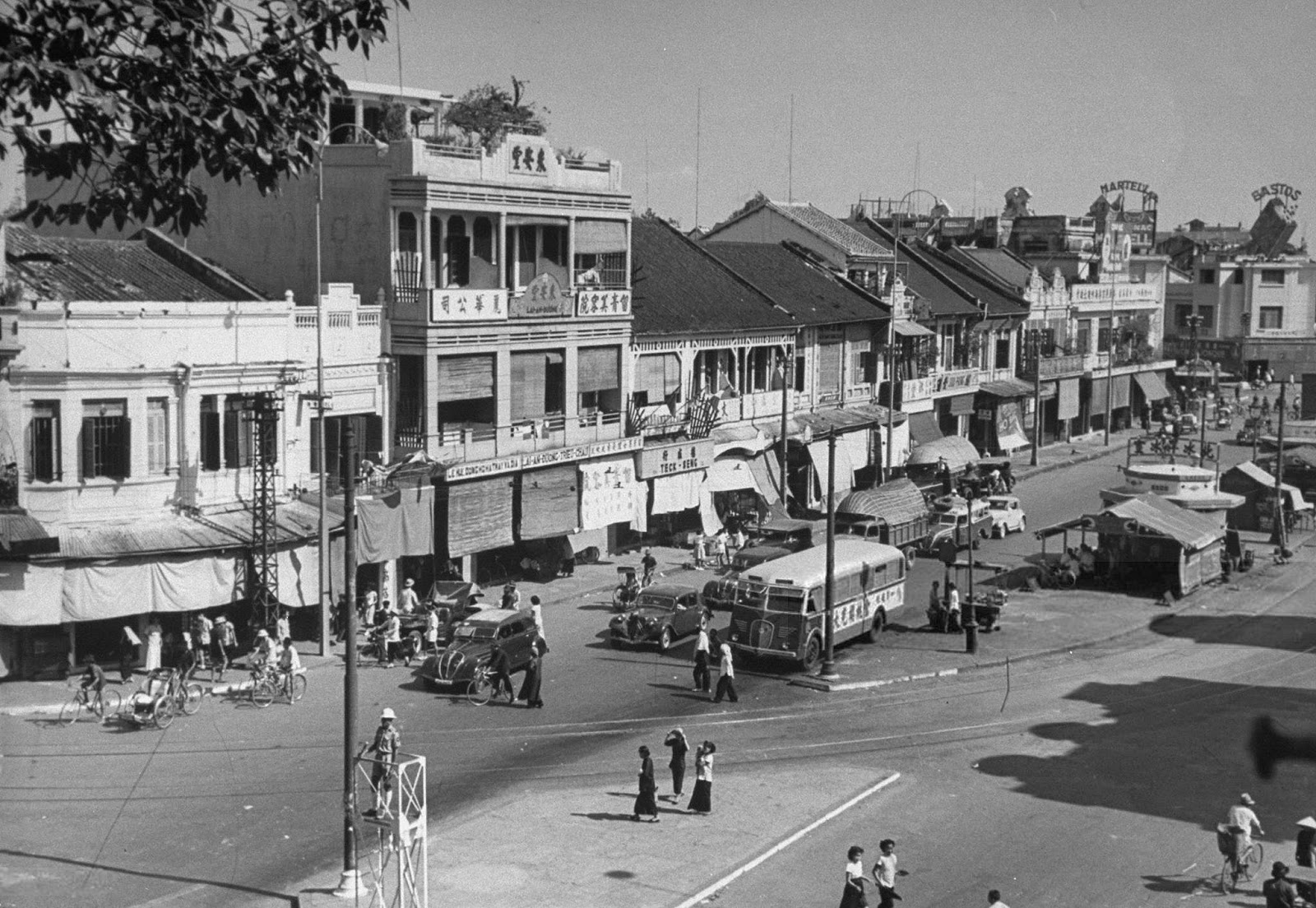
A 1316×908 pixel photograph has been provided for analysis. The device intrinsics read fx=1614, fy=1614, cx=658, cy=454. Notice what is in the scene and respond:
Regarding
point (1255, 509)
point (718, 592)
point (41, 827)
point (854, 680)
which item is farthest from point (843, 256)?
point (41, 827)

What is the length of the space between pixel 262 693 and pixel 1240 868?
1866cm

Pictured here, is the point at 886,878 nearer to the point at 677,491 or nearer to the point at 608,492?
the point at 608,492

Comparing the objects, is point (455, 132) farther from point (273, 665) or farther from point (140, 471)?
point (273, 665)

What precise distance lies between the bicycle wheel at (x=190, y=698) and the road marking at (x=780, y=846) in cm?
1276

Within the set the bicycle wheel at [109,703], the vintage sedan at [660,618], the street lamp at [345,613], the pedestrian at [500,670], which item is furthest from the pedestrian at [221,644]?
the vintage sedan at [660,618]

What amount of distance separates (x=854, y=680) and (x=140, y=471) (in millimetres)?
16236

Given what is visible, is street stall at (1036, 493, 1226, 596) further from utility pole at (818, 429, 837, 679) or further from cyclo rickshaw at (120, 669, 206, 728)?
cyclo rickshaw at (120, 669, 206, 728)

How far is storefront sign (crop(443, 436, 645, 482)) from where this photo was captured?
42.4 m

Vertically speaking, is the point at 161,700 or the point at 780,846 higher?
the point at 161,700

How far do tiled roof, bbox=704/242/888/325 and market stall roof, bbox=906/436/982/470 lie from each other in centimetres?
562

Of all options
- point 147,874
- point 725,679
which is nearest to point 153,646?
point 147,874

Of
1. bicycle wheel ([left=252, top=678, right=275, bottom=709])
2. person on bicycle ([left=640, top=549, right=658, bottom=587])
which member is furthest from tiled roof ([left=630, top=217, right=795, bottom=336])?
bicycle wheel ([left=252, top=678, right=275, bottom=709])

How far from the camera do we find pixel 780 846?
2494cm

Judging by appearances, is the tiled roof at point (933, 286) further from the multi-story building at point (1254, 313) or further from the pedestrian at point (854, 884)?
the pedestrian at point (854, 884)
